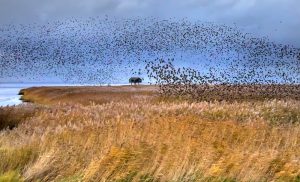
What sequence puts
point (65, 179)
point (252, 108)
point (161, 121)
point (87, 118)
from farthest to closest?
point (252, 108) → point (87, 118) → point (161, 121) → point (65, 179)

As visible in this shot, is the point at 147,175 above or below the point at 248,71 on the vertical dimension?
below

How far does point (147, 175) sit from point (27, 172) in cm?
250

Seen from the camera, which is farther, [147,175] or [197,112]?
[197,112]

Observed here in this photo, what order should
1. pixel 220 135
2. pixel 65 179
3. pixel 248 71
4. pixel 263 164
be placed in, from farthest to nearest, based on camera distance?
pixel 248 71 → pixel 220 135 → pixel 263 164 → pixel 65 179

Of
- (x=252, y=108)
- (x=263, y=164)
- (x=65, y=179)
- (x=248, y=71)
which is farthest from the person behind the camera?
(x=248, y=71)

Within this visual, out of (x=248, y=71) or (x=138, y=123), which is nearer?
(x=138, y=123)

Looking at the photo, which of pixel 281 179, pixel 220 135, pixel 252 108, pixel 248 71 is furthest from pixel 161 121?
pixel 248 71

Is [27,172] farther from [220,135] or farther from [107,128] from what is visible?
[220,135]

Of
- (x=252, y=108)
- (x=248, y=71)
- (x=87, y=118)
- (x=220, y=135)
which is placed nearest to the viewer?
(x=220, y=135)

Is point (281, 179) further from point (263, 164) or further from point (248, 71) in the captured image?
point (248, 71)

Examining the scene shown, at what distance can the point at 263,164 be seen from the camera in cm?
1133

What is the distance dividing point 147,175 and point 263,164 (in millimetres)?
2593

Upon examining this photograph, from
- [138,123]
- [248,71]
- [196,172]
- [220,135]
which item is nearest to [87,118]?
[138,123]

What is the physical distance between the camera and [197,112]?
20.5m
